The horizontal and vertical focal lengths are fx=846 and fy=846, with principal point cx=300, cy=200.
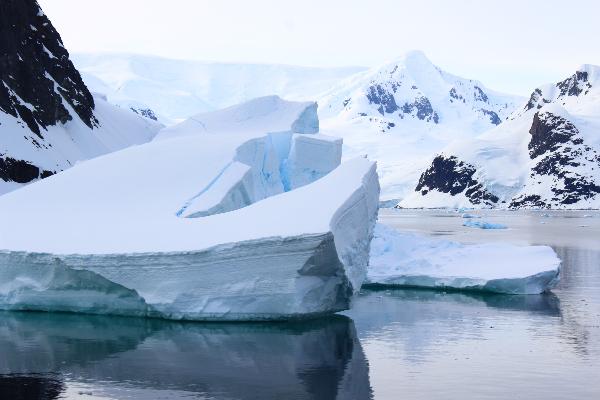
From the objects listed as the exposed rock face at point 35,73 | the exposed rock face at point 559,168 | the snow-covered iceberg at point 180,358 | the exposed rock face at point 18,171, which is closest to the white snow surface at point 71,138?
the exposed rock face at point 18,171

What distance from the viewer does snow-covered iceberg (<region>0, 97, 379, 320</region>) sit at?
761 inches

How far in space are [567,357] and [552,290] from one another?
475 inches

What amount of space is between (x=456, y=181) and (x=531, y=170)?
1694 cm

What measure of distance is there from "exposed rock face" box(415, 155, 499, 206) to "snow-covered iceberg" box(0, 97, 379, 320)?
6240 inches

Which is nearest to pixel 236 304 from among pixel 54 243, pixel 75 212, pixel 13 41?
pixel 54 243

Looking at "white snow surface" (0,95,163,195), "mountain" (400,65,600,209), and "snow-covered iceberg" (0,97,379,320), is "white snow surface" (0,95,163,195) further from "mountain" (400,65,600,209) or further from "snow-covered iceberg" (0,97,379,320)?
"mountain" (400,65,600,209)

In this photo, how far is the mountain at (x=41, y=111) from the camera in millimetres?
49344

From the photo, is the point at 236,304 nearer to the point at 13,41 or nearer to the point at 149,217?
the point at 149,217

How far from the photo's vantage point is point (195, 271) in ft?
64.0

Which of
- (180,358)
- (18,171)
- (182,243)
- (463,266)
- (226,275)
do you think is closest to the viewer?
(180,358)

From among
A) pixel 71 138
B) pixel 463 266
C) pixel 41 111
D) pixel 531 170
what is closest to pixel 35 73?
pixel 41 111

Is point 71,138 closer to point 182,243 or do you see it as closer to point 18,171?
point 18,171

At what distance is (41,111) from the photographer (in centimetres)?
5509

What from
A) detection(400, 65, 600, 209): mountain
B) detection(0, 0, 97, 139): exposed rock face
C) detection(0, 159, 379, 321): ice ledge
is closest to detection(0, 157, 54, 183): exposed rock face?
detection(0, 0, 97, 139): exposed rock face
